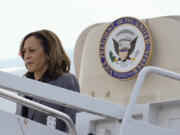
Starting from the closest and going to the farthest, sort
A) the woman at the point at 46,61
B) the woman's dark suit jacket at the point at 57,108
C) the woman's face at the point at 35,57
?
the woman's dark suit jacket at the point at 57,108, the woman at the point at 46,61, the woman's face at the point at 35,57

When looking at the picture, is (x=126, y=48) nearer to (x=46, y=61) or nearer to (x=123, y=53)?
(x=123, y=53)

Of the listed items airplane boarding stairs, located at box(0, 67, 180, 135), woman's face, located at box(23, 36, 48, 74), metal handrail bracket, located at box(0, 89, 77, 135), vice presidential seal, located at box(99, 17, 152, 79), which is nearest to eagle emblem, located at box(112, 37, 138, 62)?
vice presidential seal, located at box(99, 17, 152, 79)

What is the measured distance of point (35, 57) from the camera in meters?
4.81

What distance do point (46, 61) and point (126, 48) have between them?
334 cm

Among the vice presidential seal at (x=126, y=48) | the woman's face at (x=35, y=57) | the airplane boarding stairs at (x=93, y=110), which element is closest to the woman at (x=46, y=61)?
the woman's face at (x=35, y=57)

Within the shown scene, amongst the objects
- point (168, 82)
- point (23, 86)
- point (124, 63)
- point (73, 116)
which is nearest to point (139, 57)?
point (124, 63)

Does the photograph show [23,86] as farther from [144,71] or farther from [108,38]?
[108,38]

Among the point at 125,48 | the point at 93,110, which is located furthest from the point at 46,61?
the point at 125,48

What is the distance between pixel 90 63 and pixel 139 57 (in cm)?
82

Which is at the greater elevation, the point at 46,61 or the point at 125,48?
the point at 46,61

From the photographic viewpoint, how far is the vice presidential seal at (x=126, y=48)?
8.04m

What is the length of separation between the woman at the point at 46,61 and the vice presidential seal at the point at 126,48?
318 cm

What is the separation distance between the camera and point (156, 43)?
26.3ft

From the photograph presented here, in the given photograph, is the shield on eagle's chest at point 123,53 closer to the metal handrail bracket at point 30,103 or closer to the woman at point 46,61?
the woman at point 46,61
